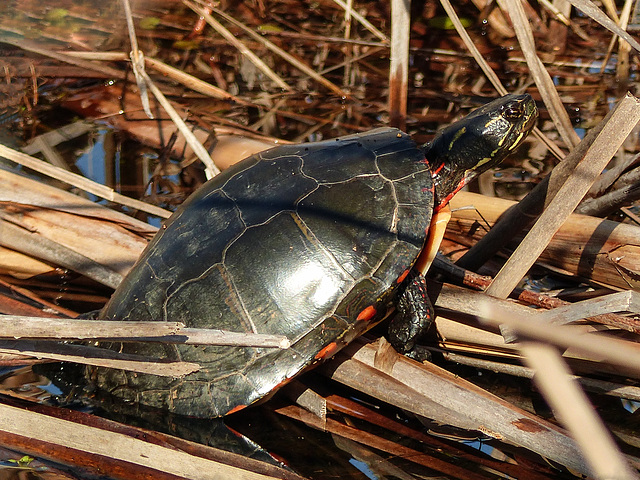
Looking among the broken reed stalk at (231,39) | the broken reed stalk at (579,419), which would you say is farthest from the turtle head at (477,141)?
the broken reed stalk at (231,39)

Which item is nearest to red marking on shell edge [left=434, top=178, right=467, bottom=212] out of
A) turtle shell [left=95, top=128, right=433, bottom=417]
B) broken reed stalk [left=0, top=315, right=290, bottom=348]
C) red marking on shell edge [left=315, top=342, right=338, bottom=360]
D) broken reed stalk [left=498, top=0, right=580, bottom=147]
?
turtle shell [left=95, top=128, right=433, bottom=417]

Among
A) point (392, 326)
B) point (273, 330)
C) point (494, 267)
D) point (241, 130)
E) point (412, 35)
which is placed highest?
point (412, 35)

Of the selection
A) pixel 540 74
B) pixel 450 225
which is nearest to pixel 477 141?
pixel 540 74

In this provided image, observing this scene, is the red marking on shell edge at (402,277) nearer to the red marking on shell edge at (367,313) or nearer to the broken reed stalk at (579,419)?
the red marking on shell edge at (367,313)

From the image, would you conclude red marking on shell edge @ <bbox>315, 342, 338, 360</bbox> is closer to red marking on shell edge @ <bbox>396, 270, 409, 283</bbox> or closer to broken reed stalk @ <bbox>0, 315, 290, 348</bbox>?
red marking on shell edge @ <bbox>396, 270, 409, 283</bbox>

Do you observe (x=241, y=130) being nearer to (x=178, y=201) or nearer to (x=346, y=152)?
(x=178, y=201)

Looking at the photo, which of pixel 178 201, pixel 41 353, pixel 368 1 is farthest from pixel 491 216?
pixel 368 1
